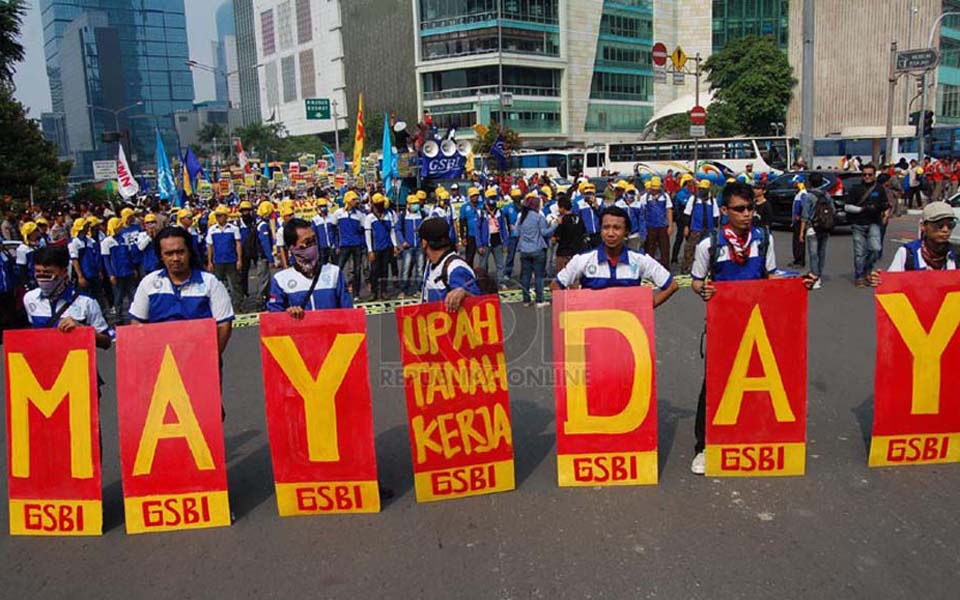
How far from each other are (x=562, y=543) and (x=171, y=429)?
2372 mm

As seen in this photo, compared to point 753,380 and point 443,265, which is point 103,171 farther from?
point 753,380

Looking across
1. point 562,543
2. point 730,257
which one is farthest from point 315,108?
point 562,543

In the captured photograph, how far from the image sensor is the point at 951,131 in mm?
41375

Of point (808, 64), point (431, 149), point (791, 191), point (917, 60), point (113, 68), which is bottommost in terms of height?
point (791, 191)

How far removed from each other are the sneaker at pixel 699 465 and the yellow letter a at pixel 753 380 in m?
0.29

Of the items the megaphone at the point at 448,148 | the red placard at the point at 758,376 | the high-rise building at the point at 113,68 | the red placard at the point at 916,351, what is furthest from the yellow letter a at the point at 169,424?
the high-rise building at the point at 113,68

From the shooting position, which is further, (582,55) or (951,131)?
(582,55)

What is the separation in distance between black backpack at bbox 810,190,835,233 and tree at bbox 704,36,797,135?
46.9 meters

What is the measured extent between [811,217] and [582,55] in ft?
227

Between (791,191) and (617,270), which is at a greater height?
(791,191)

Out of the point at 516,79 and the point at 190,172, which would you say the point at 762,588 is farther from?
the point at 516,79

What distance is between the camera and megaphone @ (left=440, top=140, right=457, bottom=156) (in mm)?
19562

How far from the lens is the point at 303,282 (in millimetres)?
4898

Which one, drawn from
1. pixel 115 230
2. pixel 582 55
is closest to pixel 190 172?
pixel 115 230
